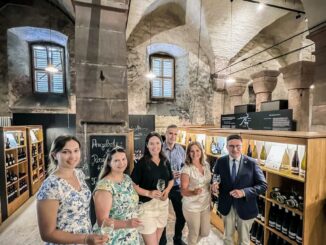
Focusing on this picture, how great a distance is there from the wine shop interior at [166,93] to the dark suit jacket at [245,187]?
9.6 inches

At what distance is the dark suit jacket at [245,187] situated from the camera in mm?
2122

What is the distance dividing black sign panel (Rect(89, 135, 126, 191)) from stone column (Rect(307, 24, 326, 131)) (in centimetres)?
358

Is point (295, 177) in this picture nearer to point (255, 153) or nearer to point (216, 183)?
point (255, 153)

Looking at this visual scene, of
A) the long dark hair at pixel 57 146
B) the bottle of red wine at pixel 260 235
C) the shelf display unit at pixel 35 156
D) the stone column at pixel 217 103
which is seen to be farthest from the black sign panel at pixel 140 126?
the long dark hair at pixel 57 146

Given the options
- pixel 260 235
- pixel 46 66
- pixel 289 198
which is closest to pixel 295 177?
pixel 289 198

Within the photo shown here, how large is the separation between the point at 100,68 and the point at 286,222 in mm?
2964

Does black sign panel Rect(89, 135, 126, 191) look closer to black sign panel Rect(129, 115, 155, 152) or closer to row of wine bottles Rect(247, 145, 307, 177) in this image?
row of wine bottles Rect(247, 145, 307, 177)

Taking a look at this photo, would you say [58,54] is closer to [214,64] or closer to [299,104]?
[214,64]

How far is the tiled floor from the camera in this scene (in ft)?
10.7

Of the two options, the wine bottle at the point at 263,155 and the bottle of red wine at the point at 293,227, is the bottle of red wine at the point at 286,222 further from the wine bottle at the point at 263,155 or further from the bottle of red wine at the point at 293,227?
the wine bottle at the point at 263,155

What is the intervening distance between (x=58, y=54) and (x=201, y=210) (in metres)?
7.33

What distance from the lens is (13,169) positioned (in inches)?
184

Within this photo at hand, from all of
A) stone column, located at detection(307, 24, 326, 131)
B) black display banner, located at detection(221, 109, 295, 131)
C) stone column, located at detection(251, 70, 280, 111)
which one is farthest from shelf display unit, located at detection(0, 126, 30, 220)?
stone column, located at detection(251, 70, 280, 111)

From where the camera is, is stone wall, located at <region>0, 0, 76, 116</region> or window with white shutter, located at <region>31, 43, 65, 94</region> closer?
stone wall, located at <region>0, 0, 76, 116</region>
